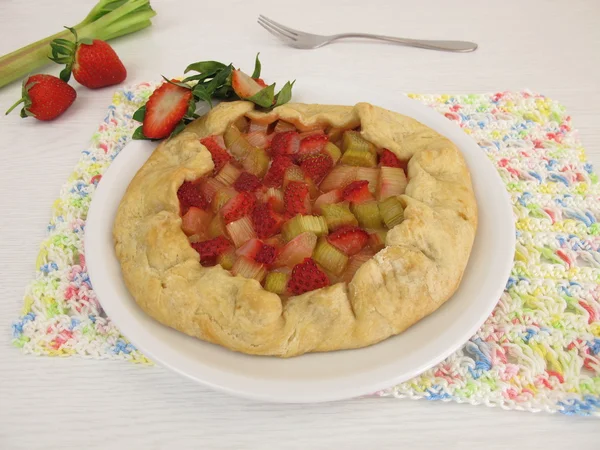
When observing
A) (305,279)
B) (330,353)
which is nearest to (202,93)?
(305,279)

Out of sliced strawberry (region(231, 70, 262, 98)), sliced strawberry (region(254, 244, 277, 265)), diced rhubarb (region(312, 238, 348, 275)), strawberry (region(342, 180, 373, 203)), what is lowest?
diced rhubarb (region(312, 238, 348, 275))

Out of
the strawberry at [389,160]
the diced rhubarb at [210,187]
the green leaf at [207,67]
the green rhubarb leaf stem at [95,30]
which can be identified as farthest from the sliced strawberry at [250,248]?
the green rhubarb leaf stem at [95,30]

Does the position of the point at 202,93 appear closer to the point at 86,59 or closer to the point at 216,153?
the point at 216,153

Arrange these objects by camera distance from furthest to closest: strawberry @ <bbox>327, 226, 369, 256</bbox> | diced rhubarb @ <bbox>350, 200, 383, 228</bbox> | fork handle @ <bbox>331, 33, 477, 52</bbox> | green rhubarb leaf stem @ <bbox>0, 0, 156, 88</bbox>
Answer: fork handle @ <bbox>331, 33, 477, 52</bbox> < green rhubarb leaf stem @ <bbox>0, 0, 156, 88</bbox> < diced rhubarb @ <bbox>350, 200, 383, 228</bbox> < strawberry @ <bbox>327, 226, 369, 256</bbox>

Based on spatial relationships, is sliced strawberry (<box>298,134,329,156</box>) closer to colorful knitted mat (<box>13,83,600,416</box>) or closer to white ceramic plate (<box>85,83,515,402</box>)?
white ceramic plate (<box>85,83,515,402</box>)

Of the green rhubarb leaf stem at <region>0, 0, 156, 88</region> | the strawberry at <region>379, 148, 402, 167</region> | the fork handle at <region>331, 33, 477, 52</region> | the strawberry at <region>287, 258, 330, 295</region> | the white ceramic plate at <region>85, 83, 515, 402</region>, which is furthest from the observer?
the fork handle at <region>331, 33, 477, 52</region>

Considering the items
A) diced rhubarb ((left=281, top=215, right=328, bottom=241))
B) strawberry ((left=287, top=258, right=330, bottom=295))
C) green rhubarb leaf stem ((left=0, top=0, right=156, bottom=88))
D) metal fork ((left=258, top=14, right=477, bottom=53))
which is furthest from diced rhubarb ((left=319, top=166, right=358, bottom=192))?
green rhubarb leaf stem ((left=0, top=0, right=156, bottom=88))

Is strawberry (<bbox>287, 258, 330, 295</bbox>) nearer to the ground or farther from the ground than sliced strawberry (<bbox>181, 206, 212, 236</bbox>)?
nearer to the ground

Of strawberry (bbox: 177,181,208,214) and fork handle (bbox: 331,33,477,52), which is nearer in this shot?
strawberry (bbox: 177,181,208,214)
